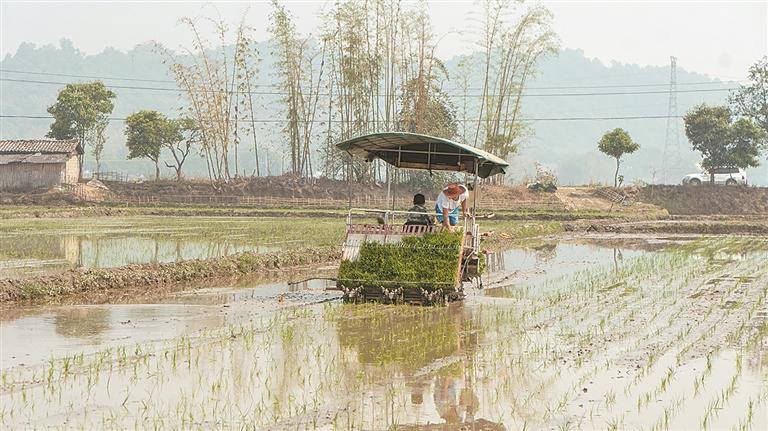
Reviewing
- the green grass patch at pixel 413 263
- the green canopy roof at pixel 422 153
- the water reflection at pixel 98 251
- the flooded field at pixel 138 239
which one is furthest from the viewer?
the flooded field at pixel 138 239

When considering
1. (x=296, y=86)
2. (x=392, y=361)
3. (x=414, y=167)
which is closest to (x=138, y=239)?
(x=414, y=167)

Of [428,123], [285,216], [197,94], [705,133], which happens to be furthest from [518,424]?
[705,133]

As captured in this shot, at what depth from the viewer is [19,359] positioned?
25.1 ft

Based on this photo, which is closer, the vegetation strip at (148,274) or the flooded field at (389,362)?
the flooded field at (389,362)

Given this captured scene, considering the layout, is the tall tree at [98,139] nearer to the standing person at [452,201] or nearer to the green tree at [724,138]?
the green tree at [724,138]

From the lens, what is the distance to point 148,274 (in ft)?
43.5

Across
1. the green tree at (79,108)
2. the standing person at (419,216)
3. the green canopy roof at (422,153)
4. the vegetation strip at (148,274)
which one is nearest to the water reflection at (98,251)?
the vegetation strip at (148,274)

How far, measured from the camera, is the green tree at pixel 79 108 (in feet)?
163

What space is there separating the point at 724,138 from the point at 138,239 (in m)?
33.7

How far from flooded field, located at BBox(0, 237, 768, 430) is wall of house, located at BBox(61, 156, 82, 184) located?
32071 mm

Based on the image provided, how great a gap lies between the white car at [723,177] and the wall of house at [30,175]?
29.1m

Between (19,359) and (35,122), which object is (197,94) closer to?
(19,359)

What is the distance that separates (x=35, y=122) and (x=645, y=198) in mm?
161757

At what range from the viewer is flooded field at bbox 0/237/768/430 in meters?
6.20
